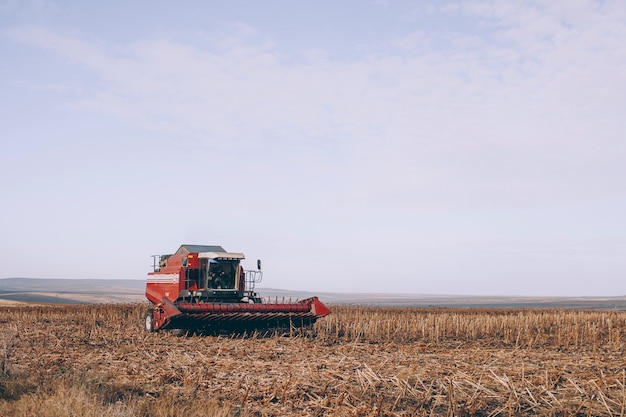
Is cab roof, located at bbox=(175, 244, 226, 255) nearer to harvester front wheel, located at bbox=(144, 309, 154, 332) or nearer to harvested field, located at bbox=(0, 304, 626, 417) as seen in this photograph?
harvester front wheel, located at bbox=(144, 309, 154, 332)

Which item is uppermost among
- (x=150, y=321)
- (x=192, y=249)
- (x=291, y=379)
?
(x=192, y=249)

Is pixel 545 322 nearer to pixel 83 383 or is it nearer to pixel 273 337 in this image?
pixel 273 337

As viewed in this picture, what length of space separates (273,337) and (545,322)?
15.6 metres

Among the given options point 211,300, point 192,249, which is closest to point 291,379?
point 211,300

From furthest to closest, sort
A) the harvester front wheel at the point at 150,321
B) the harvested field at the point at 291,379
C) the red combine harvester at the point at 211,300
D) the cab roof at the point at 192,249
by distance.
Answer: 1. the cab roof at the point at 192,249
2. the harvester front wheel at the point at 150,321
3. the red combine harvester at the point at 211,300
4. the harvested field at the point at 291,379

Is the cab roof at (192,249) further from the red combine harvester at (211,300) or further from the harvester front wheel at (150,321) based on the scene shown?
the harvester front wheel at (150,321)

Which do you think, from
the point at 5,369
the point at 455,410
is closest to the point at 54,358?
the point at 5,369

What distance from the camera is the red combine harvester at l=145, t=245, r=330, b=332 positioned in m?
21.2

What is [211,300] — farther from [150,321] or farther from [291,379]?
[291,379]

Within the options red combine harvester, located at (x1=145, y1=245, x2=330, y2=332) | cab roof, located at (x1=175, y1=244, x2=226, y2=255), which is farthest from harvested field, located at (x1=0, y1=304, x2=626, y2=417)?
cab roof, located at (x1=175, y1=244, x2=226, y2=255)

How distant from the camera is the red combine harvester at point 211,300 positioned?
69.5ft

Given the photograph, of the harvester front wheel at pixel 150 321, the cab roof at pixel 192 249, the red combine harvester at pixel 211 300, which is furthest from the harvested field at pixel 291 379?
the cab roof at pixel 192 249

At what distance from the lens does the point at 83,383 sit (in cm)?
1136

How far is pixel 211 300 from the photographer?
24.2 meters
